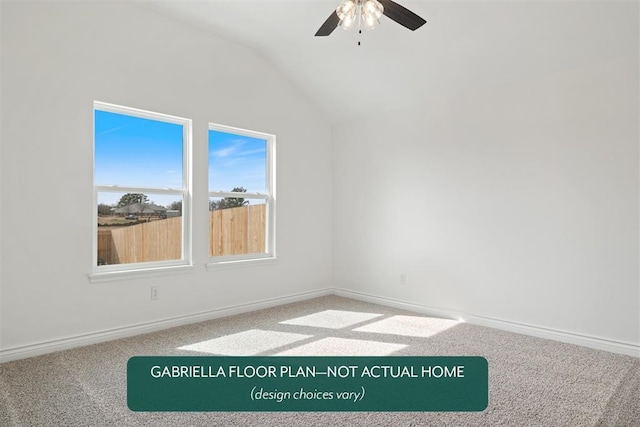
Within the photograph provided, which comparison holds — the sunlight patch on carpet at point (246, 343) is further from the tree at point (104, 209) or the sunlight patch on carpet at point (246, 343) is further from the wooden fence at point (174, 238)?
the tree at point (104, 209)

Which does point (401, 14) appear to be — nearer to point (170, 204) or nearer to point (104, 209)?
point (170, 204)

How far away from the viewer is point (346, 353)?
3105 mm

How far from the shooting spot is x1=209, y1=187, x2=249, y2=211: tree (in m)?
4.27

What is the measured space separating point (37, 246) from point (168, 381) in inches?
56.9

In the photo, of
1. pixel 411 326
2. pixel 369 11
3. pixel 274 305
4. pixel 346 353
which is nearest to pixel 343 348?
pixel 346 353

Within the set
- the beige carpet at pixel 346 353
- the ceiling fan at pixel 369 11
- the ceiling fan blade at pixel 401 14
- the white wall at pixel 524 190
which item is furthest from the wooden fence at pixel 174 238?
the ceiling fan blade at pixel 401 14

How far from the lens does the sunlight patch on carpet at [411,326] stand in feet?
12.0

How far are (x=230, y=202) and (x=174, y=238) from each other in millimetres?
750

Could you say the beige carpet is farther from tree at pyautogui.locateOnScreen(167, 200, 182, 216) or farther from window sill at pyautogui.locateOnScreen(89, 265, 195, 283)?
tree at pyautogui.locateOnScreen(167, 200, 182, 216)

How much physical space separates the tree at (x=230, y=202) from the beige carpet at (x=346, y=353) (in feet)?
3.79

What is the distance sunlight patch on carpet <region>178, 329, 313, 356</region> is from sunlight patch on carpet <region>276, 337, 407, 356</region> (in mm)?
183

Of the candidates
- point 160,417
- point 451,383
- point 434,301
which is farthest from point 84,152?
point 434,301

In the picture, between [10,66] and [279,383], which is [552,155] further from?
[10,66]

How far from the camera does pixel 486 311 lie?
393 centimetres
